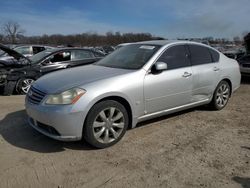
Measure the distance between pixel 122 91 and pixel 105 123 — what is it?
0.53 m

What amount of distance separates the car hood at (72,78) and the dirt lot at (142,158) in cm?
87

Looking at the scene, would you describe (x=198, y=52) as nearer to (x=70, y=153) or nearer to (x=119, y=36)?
(x=70, y=153)

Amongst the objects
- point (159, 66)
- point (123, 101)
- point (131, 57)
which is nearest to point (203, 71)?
point (159, 66)

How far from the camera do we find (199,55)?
5023 mm

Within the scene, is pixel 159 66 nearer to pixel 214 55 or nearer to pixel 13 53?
pixel 214 55

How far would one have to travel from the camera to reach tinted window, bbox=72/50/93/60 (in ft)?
26.2

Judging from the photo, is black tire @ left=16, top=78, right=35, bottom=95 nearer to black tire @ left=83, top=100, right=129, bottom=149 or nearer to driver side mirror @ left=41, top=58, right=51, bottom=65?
driver side mirror @ left=41, top=58, right=51, bottom=65

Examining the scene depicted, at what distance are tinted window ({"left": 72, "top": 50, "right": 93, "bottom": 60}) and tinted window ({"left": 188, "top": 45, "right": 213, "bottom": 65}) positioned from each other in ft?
13.7

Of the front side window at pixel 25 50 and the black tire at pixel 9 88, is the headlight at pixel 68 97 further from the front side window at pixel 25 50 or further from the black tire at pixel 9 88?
the front side window at pixel 25 50

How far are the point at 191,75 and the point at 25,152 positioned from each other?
10.2 ft

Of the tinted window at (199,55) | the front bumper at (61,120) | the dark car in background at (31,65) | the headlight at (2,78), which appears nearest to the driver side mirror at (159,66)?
the tinted window at (199,55)

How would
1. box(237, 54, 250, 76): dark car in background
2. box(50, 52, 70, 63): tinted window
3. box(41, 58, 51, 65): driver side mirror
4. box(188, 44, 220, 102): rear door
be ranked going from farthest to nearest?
box(237, 54, 250, 76): dark car in background → box(50, 52, 70, 63): tinted window → box(41, 58, 51, 65): driver side mirror → box(188, 44, 220, 102): rear door

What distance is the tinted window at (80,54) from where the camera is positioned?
26.2ft

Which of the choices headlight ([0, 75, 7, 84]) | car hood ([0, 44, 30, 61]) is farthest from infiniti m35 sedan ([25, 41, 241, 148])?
car hood ([0, 44, 30, 61])
